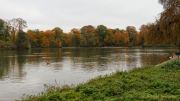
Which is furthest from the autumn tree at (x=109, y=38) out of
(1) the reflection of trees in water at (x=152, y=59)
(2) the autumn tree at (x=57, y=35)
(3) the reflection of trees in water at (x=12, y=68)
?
(3) the reflection of trees in water at (x=12, y=68)

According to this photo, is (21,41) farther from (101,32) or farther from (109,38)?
(109,38)

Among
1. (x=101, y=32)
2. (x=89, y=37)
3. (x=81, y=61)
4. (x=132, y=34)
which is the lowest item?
(x=81, y=61)

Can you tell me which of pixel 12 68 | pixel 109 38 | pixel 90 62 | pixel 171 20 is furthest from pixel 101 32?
pixel 12 68

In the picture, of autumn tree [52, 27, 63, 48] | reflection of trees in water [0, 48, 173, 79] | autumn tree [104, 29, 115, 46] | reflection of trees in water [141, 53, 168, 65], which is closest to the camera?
reflection of trees in water [0, 48, 173, 79]

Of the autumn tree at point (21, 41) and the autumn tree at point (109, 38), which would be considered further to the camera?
the autumn tree at point (109, 38)

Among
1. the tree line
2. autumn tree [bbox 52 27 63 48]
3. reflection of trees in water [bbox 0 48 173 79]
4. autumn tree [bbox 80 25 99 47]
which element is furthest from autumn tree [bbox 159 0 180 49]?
autumn tree [bbox 80 25 99 47]

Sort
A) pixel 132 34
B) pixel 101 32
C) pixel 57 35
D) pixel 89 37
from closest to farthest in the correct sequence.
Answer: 1. pixel 57 35
2. pixel 89 37
3. pixel 101 32
4. pixel 132 34

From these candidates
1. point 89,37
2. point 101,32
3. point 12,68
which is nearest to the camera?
point 12,68

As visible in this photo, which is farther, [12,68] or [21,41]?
[21,41]

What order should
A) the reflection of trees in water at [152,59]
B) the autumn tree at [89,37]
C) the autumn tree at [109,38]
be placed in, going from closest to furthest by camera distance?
the reflection of trees in water at [152,59], the autumn tree at [89,37], the autumn tree at [109,38]

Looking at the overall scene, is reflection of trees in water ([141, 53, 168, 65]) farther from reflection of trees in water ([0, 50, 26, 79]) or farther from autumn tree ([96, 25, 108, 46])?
autumn tree ([96, 25, 108, 46])

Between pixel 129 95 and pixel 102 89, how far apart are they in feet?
7.25

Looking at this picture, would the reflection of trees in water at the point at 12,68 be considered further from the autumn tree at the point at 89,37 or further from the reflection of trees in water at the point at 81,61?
Answer: the autumn tree at the point at 89,37

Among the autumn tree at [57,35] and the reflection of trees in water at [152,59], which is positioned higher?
the autumn tree at [57,35]
